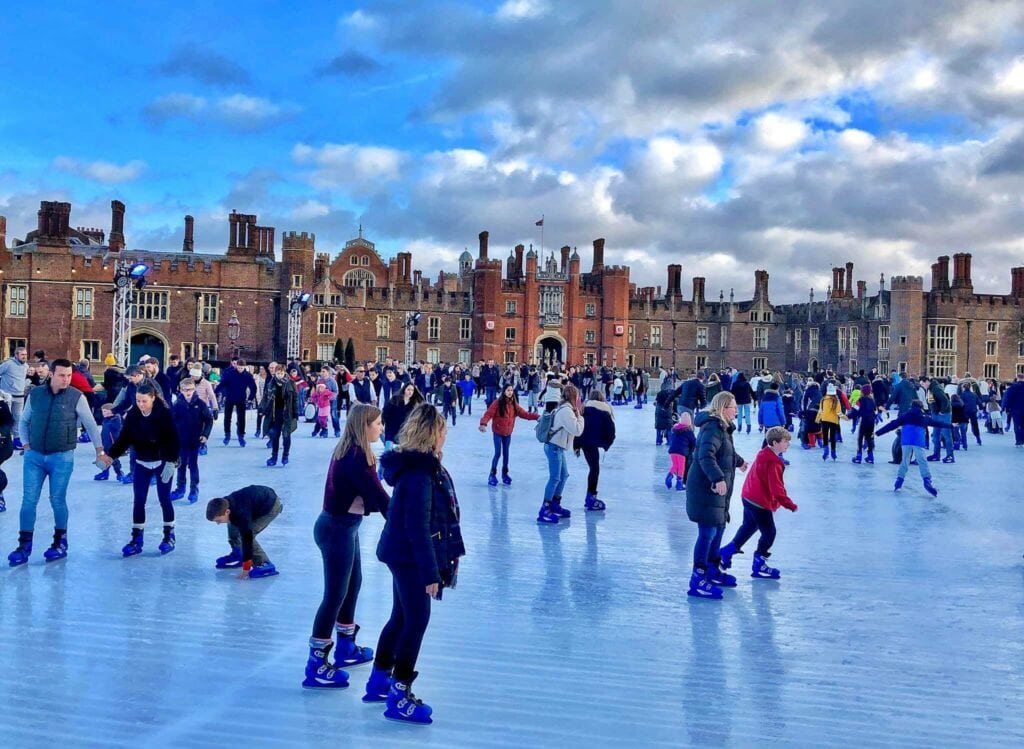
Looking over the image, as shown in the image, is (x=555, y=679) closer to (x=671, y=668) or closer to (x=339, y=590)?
(x=671, y=668)

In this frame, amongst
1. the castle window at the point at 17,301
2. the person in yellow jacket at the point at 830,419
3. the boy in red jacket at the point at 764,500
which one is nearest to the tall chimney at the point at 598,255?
the castle window at the point at 17,301

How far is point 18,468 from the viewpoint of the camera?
1180 cm

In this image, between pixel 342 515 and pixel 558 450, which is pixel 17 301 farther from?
pixel 342 515

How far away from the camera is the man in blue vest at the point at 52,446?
6.70 meters

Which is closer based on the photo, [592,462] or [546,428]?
[546,428]

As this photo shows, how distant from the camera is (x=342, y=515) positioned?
445cm

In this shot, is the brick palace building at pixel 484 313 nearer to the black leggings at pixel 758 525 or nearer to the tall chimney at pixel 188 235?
the tall chimney at pixel 188 235

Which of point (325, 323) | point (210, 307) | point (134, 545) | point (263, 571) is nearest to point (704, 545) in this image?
point (263, 571)

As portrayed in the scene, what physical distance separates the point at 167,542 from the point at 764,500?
14.9 feet

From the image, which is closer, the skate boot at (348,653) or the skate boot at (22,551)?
the skate boot at (348,653)

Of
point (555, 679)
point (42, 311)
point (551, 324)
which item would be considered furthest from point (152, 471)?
point (551, 324)

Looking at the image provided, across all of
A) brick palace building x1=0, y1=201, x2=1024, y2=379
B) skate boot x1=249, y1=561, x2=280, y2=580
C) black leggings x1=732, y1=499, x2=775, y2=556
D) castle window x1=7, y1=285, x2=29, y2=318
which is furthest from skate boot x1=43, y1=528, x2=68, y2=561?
castle window x1=7, y1=285, x2=29, y2=318

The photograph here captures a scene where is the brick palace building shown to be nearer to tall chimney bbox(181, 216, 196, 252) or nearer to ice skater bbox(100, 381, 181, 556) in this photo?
tall chimney bbox(181, 216, 196, 252)

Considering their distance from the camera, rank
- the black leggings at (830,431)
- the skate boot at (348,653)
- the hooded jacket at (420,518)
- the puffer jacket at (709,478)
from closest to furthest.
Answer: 1. the hooded jacket at (420,518)
2. the skate boot at (348,653)
3. the puffer jacket at (709,478)
4. the black leggings at (830,431)
